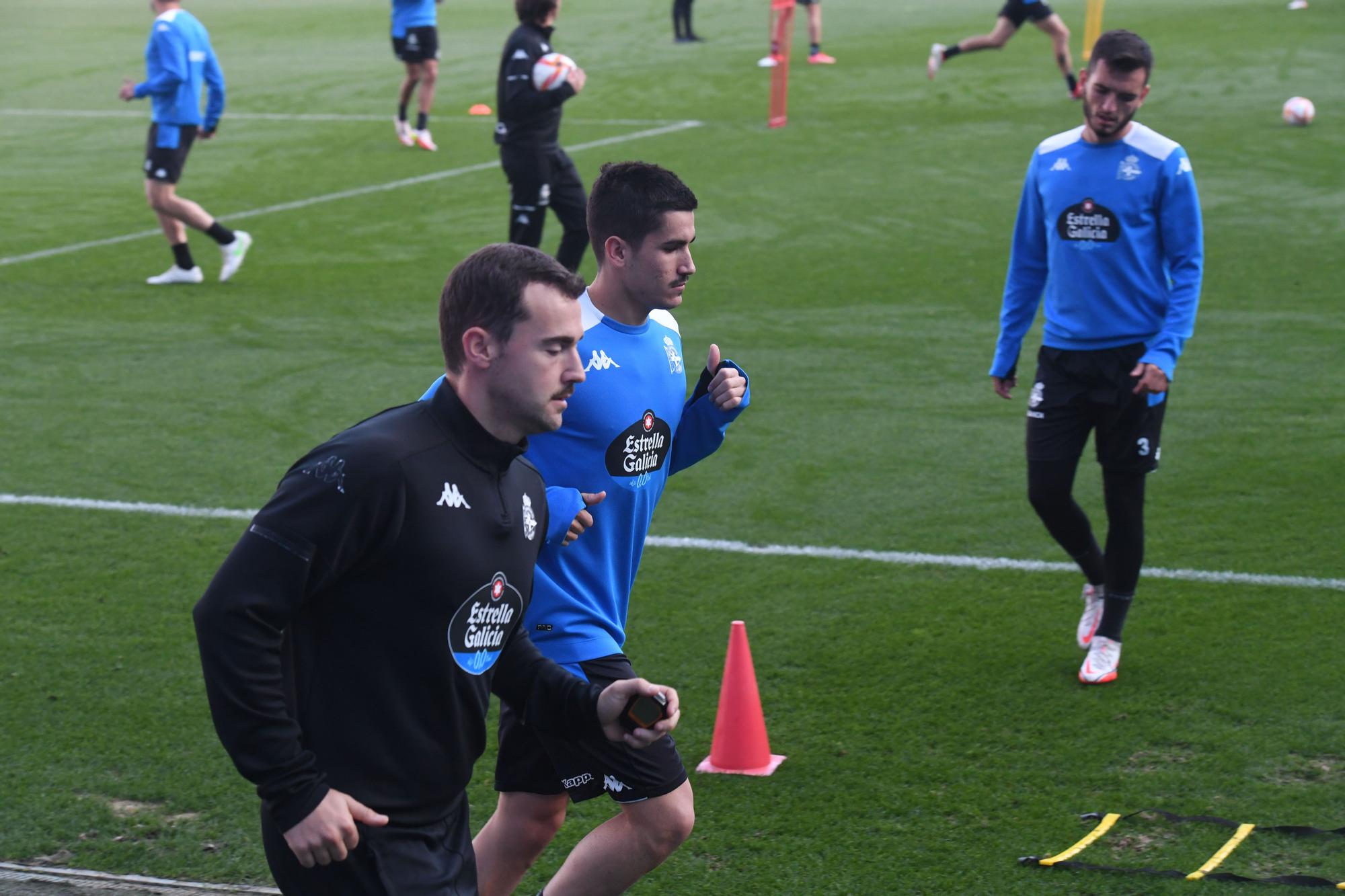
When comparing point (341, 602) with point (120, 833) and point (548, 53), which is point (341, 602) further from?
point (548, 53)

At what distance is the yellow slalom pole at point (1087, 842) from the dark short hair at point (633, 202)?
225cm

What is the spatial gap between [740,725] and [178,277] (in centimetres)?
967

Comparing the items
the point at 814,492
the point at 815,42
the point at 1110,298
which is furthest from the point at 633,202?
the point at 815,42

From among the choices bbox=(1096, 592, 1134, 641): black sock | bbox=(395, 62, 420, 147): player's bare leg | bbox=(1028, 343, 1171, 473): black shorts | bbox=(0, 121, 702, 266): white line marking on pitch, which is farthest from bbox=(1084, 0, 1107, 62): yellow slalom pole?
bbox=(1096, 592, 1134, 641): black sock

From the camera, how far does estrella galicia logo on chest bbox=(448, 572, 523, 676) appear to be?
3.06 metres

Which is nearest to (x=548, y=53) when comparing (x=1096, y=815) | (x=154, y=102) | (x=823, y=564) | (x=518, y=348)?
(x=154, y=102)

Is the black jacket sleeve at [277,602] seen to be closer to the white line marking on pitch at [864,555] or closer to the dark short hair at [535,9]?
the white line marking on pitch at [864,555]

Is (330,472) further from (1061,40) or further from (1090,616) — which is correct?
(1061,40)

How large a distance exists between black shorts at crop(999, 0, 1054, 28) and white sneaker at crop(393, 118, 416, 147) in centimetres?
804

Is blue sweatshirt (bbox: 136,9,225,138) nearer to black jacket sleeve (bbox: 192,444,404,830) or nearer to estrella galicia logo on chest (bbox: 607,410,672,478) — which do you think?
estrella galicia logo on chest (bbox: 607,410,672,478)

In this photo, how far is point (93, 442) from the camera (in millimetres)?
9258

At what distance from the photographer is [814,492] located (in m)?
8.41

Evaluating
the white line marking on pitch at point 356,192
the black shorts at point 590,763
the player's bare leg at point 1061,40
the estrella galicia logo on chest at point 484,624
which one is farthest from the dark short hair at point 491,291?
the player's bare leg at point 1061,40

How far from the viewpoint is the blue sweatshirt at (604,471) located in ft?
13.1
